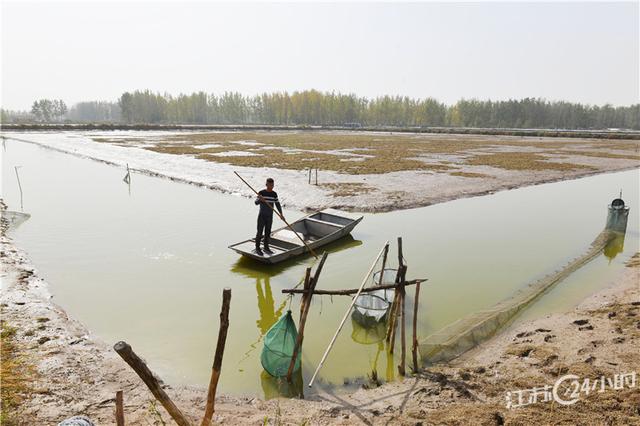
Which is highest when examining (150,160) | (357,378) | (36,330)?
(150,160)

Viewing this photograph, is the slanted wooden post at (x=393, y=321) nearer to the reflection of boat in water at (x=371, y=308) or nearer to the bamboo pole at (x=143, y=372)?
the reflection of boat in water at (x=371, y=308)

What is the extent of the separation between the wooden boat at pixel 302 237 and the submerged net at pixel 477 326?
15.0ft

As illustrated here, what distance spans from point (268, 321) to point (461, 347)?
380 cm

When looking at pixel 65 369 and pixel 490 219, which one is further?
pixel 490 219

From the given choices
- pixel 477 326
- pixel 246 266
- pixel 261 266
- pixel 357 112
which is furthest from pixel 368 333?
pixel 357 112

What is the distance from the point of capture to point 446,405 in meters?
5.20

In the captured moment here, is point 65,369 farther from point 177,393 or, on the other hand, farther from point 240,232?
point 240,232

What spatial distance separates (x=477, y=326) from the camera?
743cm

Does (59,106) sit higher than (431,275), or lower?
higher


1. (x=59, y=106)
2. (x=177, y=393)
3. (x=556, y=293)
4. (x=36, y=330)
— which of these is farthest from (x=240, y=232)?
(x=59, y=106)

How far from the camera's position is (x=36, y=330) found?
702 centimetres

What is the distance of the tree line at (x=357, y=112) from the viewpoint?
360ft

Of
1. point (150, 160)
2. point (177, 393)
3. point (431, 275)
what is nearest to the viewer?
point (177, 393)

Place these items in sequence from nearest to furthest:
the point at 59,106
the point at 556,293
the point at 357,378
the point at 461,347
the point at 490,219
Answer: the point at 357,378 → the point at 461,347 → the point at 556,293 → the point at 490,219 → the point at 59,106
